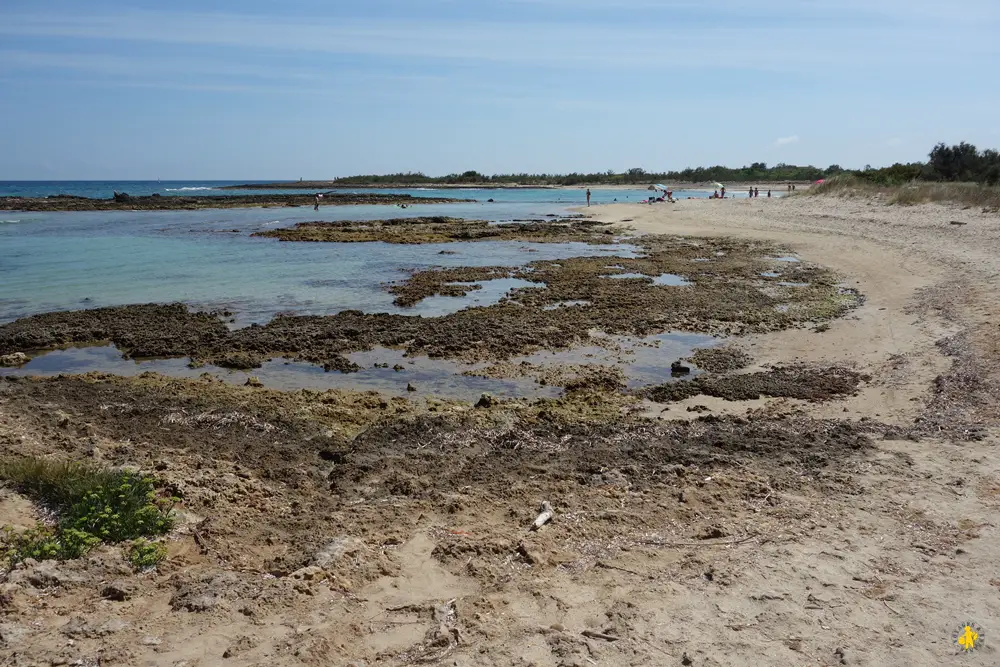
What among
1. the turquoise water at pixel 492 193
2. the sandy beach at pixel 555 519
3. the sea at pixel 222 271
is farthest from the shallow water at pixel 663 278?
the turquoise water at pixel 492 193

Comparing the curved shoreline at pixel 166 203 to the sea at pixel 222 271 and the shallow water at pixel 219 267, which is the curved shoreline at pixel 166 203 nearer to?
the shallow water at pixel 219 267

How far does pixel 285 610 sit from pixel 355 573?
538mm

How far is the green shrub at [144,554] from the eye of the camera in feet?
14.9

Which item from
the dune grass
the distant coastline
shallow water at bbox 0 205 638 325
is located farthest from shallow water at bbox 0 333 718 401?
the distant coastline

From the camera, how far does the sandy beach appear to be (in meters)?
3.80

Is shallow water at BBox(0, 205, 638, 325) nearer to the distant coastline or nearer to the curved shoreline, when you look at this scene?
the curved shoreline

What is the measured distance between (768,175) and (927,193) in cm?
8586

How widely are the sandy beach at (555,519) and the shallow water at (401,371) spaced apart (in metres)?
0.58

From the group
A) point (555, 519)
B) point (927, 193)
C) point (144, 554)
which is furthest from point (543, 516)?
point (927, 193)

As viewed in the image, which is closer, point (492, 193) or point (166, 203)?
point (166, 203)

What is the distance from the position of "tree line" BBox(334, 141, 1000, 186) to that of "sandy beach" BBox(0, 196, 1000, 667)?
3325 centimetres

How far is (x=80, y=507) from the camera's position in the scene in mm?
5051

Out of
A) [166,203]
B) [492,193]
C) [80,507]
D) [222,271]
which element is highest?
[492,193]

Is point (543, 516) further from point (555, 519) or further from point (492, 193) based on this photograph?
point (492, 193)
